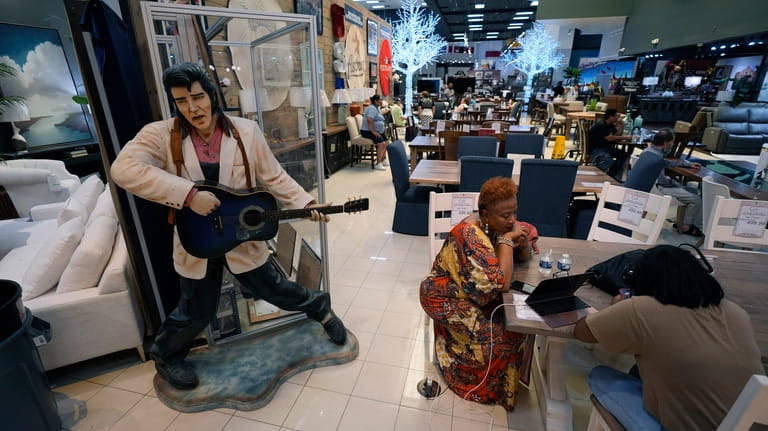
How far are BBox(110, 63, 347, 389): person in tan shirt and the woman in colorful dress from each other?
2.29 feet

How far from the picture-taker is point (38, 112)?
17.0ft

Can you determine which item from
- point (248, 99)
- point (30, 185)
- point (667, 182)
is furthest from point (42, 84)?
point (667, 182)

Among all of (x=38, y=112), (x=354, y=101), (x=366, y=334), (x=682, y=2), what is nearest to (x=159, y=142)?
(x=366, y=334)

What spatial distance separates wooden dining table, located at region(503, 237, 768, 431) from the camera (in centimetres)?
152

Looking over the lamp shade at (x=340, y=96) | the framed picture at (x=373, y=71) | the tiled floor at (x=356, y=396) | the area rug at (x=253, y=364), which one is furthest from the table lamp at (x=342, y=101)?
the area rug at (x=253, y=364)

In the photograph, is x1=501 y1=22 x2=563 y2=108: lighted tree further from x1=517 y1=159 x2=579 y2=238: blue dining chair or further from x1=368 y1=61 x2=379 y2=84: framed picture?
x1=517 y1=159 x2=579 y2=238: blue dining chair

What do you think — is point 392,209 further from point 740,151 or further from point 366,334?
point 740,151

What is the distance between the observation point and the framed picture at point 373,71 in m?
9.05

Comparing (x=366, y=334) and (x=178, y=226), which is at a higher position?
(x=178, y=226)

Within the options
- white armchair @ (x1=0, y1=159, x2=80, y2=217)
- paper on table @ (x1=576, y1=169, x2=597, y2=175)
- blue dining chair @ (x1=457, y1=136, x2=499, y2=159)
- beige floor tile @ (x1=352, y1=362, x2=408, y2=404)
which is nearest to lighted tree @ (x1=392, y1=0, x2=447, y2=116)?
blue dining chair @ (x1=457, y1=136, x2=499, y2=159)

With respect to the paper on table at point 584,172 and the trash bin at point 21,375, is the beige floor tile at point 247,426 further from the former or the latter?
the paper on table at point 584,172

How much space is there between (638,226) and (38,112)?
24.2 feet

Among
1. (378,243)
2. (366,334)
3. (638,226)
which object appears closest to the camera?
(638,226)

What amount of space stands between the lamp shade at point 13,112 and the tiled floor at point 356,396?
4237 millimetres
